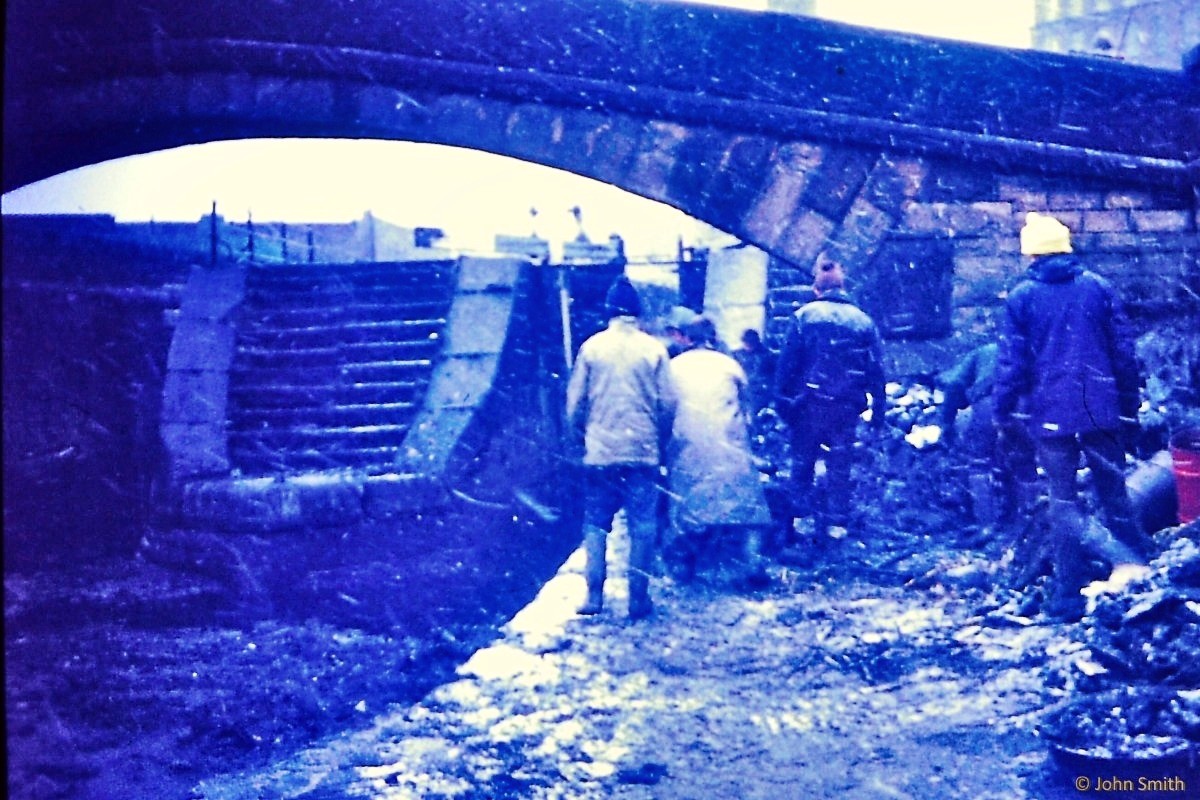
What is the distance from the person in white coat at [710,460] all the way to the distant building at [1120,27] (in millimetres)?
15802

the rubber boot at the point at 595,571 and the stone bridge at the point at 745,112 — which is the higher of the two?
the stone bridge at the point at 745,112

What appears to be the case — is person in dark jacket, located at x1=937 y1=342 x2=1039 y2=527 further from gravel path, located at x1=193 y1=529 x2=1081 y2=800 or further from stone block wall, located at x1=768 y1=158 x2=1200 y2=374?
gravel path, located at x1=193 y1=529 x2=1081 y2=800

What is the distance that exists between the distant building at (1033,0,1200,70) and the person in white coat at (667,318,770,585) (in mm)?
15802

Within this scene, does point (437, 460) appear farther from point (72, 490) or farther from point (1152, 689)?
point (1152, 689)

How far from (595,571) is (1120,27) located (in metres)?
20.4

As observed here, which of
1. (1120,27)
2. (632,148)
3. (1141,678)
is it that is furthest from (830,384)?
(1120,27)

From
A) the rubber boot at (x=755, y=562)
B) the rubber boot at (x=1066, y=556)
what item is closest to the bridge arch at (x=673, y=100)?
the rubber boot at (x=755, y=562)

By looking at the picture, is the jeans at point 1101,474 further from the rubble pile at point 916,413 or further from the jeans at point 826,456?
the rubble pile at point 916,413

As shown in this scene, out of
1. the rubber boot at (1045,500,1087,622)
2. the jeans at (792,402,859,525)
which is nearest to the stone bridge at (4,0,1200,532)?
the jeans at (792,402,859,525)

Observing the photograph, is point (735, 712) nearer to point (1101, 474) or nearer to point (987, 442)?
point (1101, 474)

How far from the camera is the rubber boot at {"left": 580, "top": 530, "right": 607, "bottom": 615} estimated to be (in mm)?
4008

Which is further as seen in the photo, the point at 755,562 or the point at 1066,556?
the point at 755,562

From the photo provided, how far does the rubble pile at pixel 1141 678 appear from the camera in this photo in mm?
2496

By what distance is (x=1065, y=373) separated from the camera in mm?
3623
